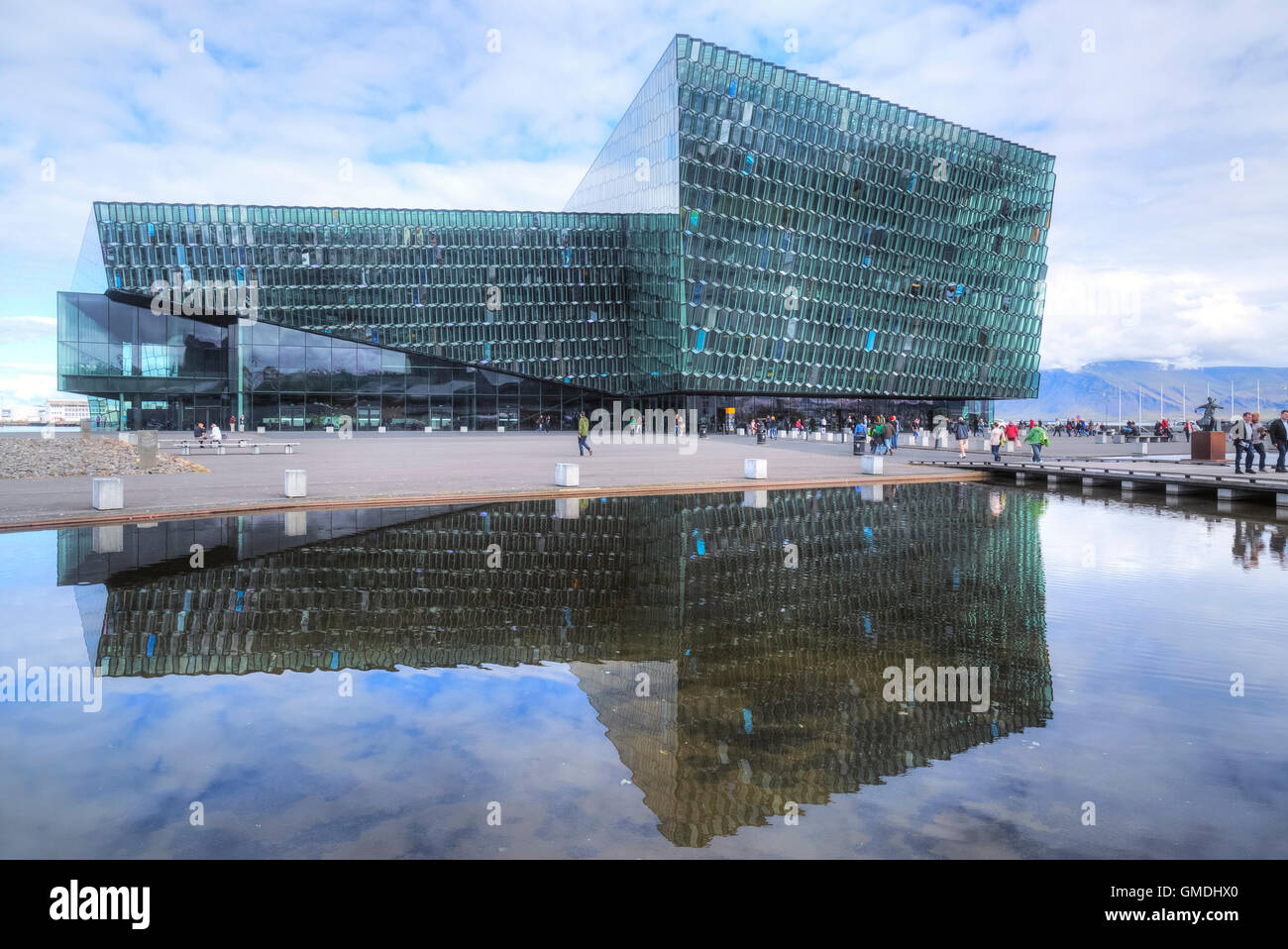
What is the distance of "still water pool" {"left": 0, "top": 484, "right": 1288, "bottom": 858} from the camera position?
4.37 metres

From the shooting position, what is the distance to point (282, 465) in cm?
3017

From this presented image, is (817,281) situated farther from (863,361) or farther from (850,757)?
(850,757)

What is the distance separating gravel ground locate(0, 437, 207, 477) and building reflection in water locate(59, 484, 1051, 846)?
42.0ft

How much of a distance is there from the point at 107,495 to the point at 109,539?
3.40m

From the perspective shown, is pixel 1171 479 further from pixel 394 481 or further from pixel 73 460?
pixel 73 460

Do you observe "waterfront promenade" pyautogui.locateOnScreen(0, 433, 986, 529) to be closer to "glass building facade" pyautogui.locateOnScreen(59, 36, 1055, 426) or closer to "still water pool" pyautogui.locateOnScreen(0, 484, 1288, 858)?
"still water pool" pyautogui.locateOnScreen(0, 484, 1288, 858)

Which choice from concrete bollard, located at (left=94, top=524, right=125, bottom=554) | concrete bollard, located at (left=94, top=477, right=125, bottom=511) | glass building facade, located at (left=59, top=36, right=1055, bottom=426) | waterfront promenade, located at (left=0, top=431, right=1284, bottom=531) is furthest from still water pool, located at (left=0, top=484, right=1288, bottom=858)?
glass building facade, located at (left=59, top=36, right=1055, bottom=426)

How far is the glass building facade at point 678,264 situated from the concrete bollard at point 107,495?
5412 cm

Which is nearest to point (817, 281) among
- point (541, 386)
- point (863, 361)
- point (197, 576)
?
point (863, 361)

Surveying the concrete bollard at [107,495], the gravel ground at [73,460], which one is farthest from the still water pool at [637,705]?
the gravel ground at [73,460]
